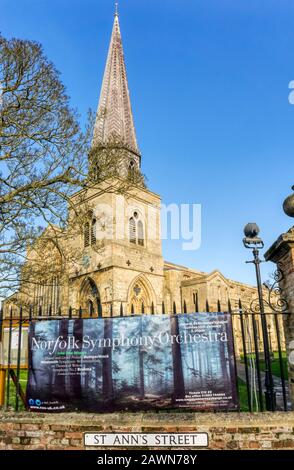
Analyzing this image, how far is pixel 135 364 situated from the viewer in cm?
468

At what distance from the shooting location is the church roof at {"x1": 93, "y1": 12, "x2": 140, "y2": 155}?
35.8 m

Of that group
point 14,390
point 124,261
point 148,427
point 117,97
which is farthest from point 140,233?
point 148,427

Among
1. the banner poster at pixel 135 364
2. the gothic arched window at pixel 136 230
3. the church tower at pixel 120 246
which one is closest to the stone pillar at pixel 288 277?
the banner poster at pixel 135 364

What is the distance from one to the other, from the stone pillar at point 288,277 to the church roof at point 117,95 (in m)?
31.6

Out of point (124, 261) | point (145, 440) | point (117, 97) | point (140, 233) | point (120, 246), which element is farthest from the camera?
point (117, 97)

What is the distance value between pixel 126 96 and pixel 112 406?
37.7 meters

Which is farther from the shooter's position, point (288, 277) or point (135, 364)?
point (288, 277)

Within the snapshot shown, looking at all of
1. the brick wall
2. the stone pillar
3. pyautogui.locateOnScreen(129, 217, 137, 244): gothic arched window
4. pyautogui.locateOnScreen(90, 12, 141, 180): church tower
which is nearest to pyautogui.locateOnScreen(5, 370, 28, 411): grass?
the brick wall

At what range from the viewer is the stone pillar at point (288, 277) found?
4641 millimetres

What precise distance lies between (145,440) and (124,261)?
84.9 feet

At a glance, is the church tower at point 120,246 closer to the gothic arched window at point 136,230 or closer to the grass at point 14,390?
the gothic arched window at point 136,230

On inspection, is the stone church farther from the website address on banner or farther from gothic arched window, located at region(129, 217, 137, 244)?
the website address on banner

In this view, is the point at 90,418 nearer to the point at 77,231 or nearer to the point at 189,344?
the point at 189,344

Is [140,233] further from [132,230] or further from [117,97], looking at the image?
[117,97]
